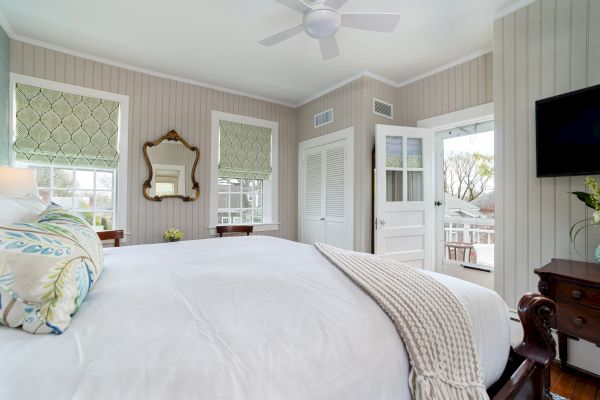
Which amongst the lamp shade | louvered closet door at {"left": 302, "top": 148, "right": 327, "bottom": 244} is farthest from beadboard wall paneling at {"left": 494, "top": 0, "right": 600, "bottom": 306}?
the lamp shade

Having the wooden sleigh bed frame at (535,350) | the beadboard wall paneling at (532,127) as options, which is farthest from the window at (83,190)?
the beadboard wall paneling at (532,127)

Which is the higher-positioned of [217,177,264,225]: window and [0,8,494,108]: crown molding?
[0,8,494,108]: crown molding

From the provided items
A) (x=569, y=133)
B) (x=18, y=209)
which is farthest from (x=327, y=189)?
(x=18, y=209)

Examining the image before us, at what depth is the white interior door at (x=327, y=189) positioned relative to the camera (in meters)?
3.68

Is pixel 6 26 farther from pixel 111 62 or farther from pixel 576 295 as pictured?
pixel 576 295

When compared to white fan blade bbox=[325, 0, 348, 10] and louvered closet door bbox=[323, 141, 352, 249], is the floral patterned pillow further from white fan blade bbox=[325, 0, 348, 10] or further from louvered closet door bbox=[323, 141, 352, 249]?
louvered closet door bbox=[323, 141, 352, 249]

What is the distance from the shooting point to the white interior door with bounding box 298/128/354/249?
12.1 feet

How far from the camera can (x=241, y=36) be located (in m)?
2.79

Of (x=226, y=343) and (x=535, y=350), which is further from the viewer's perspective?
(x=535, y=350)

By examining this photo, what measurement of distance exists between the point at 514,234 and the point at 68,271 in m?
2.86

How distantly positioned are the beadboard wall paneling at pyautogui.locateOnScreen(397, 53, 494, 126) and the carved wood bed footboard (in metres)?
2.58

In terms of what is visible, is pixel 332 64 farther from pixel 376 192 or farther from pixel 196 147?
pixel 196 147

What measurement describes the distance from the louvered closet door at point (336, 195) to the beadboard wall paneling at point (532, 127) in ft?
5.65

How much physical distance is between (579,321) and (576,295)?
17 centimetres
